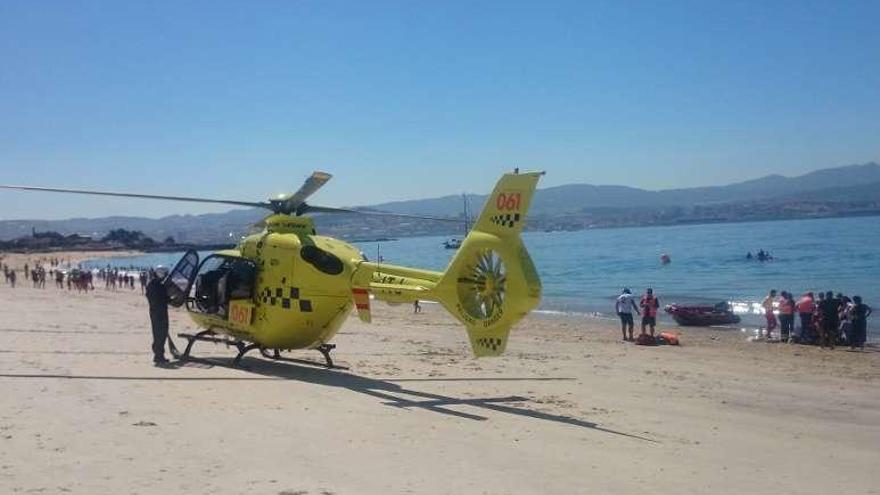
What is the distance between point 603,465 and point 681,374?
876 cm

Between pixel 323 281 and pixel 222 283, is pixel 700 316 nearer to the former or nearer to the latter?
pixel 323 281

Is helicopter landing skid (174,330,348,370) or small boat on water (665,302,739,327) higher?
helicopter landing skid (174,330,348,370)

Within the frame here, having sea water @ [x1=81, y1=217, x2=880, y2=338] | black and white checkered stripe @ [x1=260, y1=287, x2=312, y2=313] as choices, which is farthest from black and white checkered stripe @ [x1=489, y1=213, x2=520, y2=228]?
sea water @ [x1=81, y1=217, x2=880, y2=338]

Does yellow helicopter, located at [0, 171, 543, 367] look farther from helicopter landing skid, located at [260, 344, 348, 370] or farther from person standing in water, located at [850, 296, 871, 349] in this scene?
person standing in water, located at [850, 296, 871, 349]

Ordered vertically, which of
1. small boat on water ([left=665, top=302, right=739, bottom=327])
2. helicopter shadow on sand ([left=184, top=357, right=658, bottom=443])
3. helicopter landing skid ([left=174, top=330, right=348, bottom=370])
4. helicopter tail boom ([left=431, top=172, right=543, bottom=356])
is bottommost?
small boat on water ([left=665, top=302, right=739, bottom=327])

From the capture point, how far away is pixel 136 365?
13750 millimetres

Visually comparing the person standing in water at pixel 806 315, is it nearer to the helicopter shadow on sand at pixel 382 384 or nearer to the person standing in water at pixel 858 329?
the person standing in water at pixel 858 329

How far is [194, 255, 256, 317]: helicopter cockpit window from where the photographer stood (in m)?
14.6

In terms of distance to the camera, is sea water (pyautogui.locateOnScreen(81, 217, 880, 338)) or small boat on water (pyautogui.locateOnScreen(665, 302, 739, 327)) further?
sea water (pyautogui.locateOnScreen(81, 217, 880, 338))

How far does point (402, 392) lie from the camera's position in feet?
41.0

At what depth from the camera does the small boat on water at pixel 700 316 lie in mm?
28453

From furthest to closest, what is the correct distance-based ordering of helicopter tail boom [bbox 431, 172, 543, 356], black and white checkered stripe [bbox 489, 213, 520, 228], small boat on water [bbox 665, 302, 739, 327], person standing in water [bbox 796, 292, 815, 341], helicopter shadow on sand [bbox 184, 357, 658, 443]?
small boat on water [bbox 665, 302, 739, 327], person standing in water [bbox 796, 292, 815, 341], black and white checkered stripe [bbox 489, 213, 520, 228], helicopter tail boom [bbox 431, 172, 543, 356], helicopter shadow on sand [bbox 184, 357, 658, 443]

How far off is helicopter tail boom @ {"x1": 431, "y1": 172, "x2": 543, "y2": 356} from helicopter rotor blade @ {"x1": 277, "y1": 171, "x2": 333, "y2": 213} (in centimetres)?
337

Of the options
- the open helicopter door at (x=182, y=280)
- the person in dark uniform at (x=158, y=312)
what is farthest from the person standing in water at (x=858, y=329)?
the person in dark uniform at (x=158, y=312)
